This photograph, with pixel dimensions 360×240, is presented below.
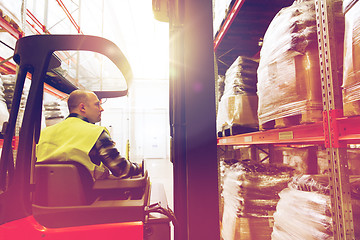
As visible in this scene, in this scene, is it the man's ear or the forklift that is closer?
the forklift

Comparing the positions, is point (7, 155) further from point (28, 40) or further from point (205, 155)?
point (205, 155)

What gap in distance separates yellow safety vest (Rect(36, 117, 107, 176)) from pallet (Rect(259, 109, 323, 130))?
1.38 meters

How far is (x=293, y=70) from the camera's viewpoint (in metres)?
1.52

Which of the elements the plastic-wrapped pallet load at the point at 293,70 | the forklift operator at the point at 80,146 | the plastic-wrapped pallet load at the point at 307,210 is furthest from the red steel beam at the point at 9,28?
the plastic-wrapped pallet load at the point at 307,210

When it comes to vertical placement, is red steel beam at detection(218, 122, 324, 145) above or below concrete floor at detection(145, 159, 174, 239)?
above

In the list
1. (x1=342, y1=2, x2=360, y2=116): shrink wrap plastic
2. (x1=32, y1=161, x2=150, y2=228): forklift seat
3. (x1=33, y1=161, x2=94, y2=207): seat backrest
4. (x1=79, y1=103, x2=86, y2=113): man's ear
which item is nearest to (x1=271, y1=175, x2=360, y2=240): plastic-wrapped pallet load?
(x1=342, y1=2, x2=360, y2=116): shrink wrap plastic

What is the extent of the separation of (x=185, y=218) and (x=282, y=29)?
165cm

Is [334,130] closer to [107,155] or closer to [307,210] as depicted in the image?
[307,210]

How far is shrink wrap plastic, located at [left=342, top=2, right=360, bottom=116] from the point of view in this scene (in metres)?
1.07

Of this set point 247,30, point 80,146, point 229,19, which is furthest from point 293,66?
point 247,30

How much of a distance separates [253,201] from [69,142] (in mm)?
1885

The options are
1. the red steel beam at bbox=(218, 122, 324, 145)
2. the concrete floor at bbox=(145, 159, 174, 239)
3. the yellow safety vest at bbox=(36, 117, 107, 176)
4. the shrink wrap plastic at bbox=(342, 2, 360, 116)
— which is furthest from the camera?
the concrete floor at bbox=(145, 159, 174, 239)

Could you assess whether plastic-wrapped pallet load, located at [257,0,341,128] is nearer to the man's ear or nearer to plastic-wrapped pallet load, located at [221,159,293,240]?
plastic-wrapped pallet load, located at [221,159,293,240]

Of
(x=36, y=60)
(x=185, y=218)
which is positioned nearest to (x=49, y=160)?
(x=36, y=60)
